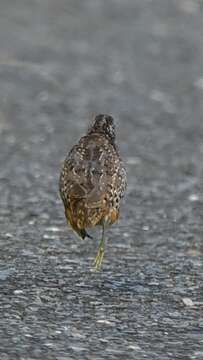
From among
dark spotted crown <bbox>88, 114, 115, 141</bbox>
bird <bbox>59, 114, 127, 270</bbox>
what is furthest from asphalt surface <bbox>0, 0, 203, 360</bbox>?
dark spotted crown <bbox>88, 114, 115, 141</bbox>

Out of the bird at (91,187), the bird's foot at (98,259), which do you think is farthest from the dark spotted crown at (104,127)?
the bird's foot at (98,259)

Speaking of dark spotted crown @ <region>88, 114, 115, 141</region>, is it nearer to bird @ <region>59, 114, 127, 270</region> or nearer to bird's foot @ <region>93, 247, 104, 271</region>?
bird @ <region>59, 114, 127, 270</region>

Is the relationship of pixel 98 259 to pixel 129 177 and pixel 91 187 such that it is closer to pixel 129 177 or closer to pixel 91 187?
→ pixel 91 187

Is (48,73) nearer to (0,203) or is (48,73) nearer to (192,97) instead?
(192,97)

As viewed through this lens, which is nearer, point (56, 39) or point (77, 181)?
point (77, 181)

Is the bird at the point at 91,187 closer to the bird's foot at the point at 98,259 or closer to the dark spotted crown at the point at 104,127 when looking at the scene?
the bird's foot at the point at 98,259

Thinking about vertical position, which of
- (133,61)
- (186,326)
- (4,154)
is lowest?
(186,326)

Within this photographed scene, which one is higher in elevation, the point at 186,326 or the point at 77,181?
the point at 77,181

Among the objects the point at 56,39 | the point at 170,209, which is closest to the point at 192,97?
the point at 56,39
